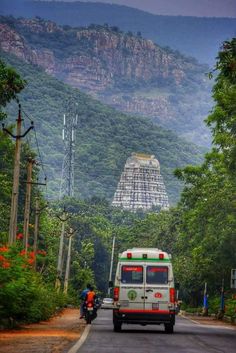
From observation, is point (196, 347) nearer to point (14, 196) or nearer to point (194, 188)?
point (14, 196)

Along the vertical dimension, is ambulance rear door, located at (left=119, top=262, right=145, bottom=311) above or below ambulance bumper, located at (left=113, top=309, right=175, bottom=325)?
above

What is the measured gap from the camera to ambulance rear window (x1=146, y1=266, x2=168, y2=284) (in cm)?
3416

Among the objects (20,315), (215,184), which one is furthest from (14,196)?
(215,184)

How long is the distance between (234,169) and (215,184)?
712 inches

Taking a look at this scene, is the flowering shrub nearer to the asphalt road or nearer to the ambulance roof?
the asphalt road

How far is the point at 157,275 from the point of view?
112ft

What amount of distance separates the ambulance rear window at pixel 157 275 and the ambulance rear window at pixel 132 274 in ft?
0.91

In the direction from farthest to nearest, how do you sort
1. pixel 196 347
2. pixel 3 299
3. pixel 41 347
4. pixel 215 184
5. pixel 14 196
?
pixel 215 184, pixel 14 196, pixel 3 299, pixel 196 347, pixel 41 347

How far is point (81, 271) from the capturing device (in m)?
128

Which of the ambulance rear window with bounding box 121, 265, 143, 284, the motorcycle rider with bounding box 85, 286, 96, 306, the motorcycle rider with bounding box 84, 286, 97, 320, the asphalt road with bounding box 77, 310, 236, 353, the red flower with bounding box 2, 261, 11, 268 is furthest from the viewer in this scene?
the motorcycle rider with bounding box 85, 286, 96, 306

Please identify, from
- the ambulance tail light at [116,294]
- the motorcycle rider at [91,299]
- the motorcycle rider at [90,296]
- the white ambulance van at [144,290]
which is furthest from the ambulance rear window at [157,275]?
the motorcycle rider at [90,296]

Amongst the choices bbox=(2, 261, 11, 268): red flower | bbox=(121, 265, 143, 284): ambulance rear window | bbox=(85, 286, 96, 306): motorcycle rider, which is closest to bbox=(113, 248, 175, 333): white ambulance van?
bbox=(121, 265, 143, 284): ambulance rear window

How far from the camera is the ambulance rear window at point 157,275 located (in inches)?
1345

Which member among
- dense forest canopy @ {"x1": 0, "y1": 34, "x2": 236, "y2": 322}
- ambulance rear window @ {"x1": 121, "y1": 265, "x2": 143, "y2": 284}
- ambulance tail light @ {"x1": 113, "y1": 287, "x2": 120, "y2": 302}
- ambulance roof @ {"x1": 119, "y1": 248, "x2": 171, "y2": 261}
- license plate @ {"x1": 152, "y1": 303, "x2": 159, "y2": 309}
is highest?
dense forest canopy @ {"x1": 0, "y1": 34, "x2": 236, "y2": 322}
